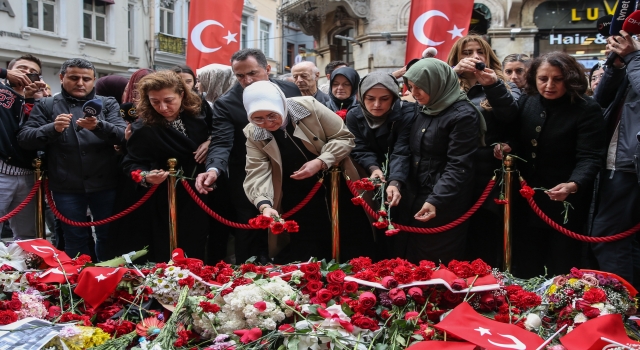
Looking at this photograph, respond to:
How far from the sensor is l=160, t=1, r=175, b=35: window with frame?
957 inches

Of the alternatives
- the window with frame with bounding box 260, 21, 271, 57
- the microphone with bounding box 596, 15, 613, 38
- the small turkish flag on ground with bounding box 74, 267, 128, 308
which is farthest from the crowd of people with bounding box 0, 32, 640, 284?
the window with frame with bounding box 260, 21, 271, 57

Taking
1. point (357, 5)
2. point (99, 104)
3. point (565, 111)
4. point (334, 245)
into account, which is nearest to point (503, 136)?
point (565, 111)

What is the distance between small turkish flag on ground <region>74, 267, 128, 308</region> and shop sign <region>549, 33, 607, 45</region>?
15.5 m

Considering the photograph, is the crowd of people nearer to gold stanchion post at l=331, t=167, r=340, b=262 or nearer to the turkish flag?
gold stanchion post at l=331, t=167, r=340, b=262

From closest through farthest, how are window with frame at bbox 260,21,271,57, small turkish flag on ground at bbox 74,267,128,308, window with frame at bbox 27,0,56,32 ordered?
1. small turkish flag on ground at bbox 74,267,128,308
2. window with frame at bbox 27,0,56,32
3. window with frame at bbox 260,21,271,57

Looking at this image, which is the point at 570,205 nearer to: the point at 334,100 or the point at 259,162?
the point at 259,162

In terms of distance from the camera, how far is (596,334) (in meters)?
2.30

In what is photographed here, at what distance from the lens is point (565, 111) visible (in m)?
3.43

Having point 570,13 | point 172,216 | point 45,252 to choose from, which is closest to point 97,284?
point 45,252

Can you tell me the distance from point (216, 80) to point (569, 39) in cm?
1383

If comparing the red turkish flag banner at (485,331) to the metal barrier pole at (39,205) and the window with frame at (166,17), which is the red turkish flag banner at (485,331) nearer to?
the metal barrier pole at (39,205)

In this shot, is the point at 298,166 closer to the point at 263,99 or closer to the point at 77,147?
the point at 263,99

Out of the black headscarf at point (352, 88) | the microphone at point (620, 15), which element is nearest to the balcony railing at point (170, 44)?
the black headscarf at point (352, 88)

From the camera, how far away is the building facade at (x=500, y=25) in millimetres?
15453
